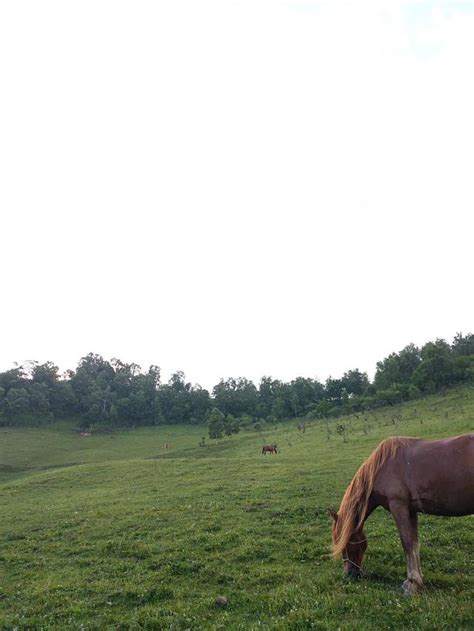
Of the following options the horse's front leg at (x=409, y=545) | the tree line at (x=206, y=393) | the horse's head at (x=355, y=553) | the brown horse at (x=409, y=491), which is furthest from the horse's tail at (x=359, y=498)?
the tree line at (x=206, y=393)

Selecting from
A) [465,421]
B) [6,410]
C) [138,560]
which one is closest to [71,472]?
[138,560]

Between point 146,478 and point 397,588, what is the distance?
23230 millimetres

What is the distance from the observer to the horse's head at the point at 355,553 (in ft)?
28.8

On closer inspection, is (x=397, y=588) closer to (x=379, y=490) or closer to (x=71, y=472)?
(x=379, y=490)

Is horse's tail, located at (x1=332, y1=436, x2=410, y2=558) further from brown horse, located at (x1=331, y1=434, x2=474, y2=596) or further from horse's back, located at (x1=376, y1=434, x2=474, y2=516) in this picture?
horse's back, located at (x1=376, y1=434, x2=474, y2=516)

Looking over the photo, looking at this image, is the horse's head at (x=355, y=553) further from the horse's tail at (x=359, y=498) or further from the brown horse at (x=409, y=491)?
the horse's tail at (x=359, y=498)

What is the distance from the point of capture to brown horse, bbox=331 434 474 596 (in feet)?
26.3

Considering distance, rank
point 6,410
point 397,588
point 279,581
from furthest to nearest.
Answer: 1. point 6,410
2. point 279,581
3. point 397,588

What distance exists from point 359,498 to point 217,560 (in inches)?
165

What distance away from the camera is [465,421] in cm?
3350

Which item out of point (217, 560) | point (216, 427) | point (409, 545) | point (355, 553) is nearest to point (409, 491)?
point (409, 545)

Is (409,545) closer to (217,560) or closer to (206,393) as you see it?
(217,560)

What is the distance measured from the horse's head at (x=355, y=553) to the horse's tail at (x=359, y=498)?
0.11 meters

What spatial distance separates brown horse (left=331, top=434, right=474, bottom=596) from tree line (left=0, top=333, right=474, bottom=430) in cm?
5598
